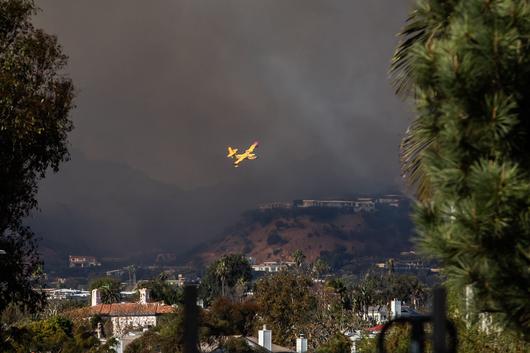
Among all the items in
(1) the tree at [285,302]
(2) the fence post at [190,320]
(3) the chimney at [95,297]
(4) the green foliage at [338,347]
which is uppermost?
(3) the chimney at [95,297]

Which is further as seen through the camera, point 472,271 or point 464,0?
point 464,0

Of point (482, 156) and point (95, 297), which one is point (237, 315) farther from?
point (482, 156)

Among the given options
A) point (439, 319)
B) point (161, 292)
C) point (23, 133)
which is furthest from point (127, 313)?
point (439, 319)

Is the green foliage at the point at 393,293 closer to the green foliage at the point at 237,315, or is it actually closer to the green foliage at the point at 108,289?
the green foliage at the point at 237,315

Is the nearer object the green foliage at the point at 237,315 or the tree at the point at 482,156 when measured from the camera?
the tree at the point at 482,156

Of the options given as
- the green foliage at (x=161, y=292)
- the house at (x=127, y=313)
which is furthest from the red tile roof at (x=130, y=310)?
the green foliage at (x=161, y=292)

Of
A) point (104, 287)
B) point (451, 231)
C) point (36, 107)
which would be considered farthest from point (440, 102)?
point (104, 287)

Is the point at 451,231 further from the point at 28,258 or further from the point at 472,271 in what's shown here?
the point at 28,258
